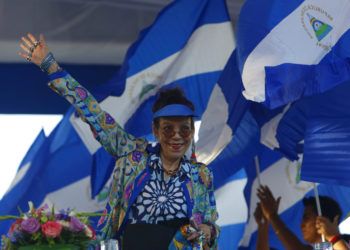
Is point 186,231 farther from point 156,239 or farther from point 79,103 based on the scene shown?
point 79,103

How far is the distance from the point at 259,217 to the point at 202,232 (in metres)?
3.31

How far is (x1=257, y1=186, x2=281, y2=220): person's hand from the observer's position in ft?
26.1

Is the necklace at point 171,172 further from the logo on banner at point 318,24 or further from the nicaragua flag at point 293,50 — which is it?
the logo on banner at point 318,24

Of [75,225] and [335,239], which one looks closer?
[75,225]

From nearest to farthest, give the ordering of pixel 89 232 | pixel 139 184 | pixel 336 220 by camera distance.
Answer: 1. pixel 89 232
2. pixel 139 184
3. pixel 336 220

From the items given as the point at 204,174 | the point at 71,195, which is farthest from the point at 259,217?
the point at 204,174

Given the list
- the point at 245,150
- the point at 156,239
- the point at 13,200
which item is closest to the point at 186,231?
the point at 156,239

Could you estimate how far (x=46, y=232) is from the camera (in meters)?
4.30

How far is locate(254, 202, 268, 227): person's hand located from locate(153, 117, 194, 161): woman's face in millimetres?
2869

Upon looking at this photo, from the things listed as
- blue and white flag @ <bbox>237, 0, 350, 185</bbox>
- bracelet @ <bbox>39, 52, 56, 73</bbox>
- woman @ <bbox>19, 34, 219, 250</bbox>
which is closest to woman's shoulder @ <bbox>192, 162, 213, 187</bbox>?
woman @ <bbox>19, 34, 219, 250</bbox>

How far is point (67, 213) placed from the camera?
14.6 ft

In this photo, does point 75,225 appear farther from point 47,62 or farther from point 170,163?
point 47,62

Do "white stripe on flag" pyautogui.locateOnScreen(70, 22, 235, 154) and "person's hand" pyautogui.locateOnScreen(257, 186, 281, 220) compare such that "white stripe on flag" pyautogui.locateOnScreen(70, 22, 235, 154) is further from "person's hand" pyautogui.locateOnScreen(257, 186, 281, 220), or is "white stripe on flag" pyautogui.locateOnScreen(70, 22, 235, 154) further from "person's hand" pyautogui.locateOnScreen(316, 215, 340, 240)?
"person's hand" pyautogui.locateOnScreen(316, 215, 340, 240)

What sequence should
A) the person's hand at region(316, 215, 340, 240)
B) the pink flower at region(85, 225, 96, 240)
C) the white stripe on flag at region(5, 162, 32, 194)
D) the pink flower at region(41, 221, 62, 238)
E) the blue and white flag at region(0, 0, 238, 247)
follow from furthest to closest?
1. the white stripe on flag at region(5, 162, 32, 194)
2. the blue and white flag at region(0, 0, 238, 247)
3. the person's hand at region(316, 215, 340, 240)
4. the pink flower at region(85, 225, 96, 240)
5. the pink flower at region(41, 221, 62, 238)
